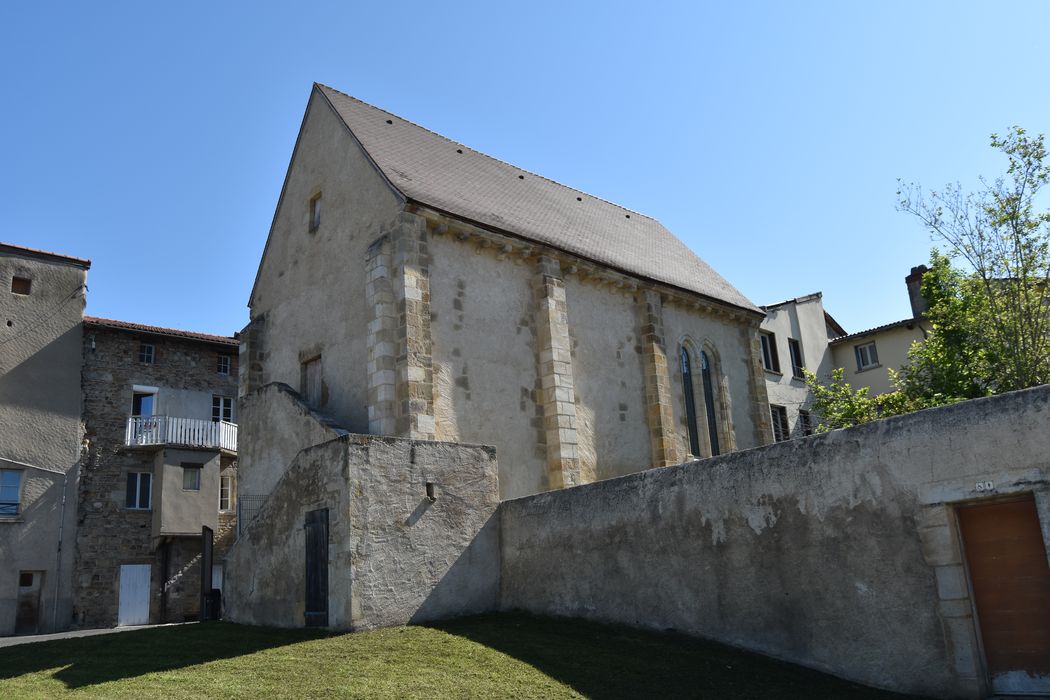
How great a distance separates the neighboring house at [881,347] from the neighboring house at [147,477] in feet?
72.8

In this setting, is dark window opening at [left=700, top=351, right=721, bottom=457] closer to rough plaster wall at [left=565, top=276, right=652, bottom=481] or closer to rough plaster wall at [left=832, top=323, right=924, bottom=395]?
rough plaster wall at [left=565, top=276, right=652, bottom=481]

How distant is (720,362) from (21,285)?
70.9 feet

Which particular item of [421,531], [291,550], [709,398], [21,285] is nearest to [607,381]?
[709,398]

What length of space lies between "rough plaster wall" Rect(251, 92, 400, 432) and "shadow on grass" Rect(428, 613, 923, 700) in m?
6.57

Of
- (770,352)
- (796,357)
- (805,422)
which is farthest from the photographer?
(796,357)

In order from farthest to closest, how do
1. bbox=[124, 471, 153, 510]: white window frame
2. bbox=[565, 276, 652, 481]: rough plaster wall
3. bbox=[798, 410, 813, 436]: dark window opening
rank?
bbox=[124, 471, 153, 510]: white window frame, bbox=[798, 410, 813, 436]: dark window opening, bbox=[565, 276, 652, 481]: rough plaster wall

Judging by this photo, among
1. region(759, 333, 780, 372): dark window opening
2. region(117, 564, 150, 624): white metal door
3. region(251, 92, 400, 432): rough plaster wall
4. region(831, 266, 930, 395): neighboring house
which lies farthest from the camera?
region(831, 266, 930, 395): neighboring house

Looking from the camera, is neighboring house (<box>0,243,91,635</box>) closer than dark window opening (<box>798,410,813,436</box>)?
Yes

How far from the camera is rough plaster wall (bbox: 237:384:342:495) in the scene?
1619cm

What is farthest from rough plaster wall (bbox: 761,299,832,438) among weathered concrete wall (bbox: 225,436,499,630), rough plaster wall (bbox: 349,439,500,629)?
weathered concrete wall (bbox: 225,436,499,630)

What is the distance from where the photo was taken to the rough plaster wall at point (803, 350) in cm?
2623

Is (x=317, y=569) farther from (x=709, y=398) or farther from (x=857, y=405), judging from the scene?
(x=857, y=405)

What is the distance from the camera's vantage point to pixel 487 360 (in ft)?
55.4

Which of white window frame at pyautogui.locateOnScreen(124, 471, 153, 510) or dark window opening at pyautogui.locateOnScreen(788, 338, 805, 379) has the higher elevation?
dark window opening at pyautogui.locateOnScreen(788, 338, 805, 379)
